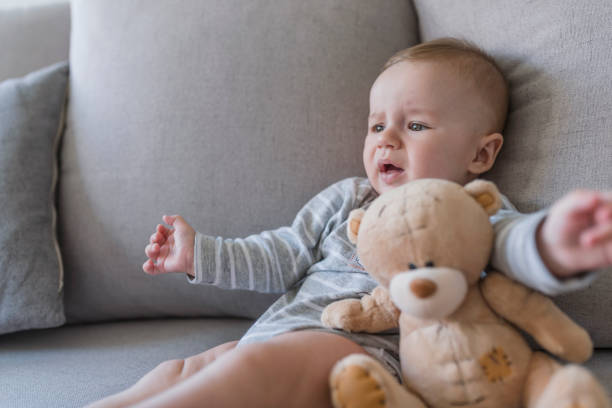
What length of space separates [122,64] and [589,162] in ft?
3.13

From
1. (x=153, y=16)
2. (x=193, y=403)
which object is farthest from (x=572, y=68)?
(x=153, y=16)

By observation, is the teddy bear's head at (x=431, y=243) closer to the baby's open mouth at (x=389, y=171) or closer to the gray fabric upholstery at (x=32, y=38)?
the baby's open mouth at (x=389, y=171)

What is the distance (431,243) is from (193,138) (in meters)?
0.64

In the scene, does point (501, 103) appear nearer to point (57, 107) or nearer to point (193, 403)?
point (193, 403)

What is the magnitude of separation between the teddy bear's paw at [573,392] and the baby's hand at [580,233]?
0.10 m

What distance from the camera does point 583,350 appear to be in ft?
1.73

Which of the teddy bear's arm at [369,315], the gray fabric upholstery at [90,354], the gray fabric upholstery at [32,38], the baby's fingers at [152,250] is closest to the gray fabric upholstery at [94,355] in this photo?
the gray fabric upholstery at [90,354]

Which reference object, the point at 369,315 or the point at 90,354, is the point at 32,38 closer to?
the point at 90,354

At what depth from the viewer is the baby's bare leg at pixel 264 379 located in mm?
536

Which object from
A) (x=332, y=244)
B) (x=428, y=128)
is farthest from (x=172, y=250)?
(x=428, y=128)

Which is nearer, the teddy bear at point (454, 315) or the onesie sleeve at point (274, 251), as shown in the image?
the teddy bear at point (454, 315)

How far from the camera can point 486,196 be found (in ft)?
1.88

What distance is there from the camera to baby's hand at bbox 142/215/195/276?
2.79ft

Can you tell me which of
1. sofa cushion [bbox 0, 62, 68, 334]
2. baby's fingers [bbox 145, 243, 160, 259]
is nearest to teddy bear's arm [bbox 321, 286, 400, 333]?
baby's fingers [bbox 145, 243, 160, 259]
